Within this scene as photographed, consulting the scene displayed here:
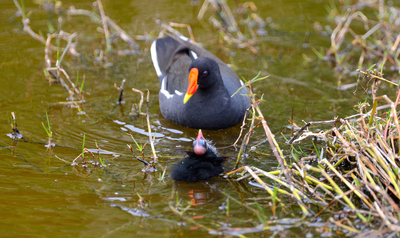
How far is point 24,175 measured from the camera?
11.4 feet

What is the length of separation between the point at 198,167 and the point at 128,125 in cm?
139

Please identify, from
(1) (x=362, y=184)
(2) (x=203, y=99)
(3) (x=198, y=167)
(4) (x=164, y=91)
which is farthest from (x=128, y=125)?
(1) (x=362, y=184)

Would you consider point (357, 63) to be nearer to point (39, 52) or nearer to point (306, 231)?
point (306, 231)

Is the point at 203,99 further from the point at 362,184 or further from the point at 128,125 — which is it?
the point at 362,184

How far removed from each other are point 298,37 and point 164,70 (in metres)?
2.51

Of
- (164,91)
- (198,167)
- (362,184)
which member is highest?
(164,91)

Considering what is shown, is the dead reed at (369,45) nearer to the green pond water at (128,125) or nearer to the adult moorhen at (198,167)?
the green pond water at (128,125)

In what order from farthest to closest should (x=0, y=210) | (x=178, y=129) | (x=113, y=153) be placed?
(x=178, y=129) < (x=113, y=153) < (x=0, y=210)

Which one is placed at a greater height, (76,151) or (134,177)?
(76,151)

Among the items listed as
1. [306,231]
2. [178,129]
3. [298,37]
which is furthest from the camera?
[298,37]

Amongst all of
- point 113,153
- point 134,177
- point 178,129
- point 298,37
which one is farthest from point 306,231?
point 298,37

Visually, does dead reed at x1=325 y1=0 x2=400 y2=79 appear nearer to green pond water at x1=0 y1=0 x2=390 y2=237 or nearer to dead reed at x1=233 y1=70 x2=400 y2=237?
Answer: green pond water at x1=0 y1=0 x2=390 y2=237

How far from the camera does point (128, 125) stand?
177 inches

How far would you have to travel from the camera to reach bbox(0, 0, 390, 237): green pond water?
287cm
